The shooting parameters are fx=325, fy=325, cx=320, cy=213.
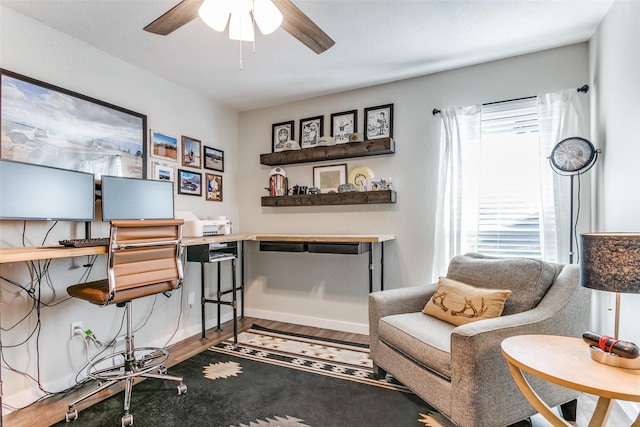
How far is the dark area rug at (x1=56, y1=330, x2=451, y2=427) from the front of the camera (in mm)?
1771

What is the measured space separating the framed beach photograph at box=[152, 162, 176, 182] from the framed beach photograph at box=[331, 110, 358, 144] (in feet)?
5.22

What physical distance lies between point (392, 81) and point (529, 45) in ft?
3.57

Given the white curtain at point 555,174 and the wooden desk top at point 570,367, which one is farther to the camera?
the white curtain at point 555,174

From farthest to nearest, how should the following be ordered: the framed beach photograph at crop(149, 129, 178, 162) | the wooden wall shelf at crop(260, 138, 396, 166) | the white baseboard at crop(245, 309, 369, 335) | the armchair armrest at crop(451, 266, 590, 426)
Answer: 1. the white baseboard at crop(245, 309, 369, 335)
2. the wooden wall shelf at crop(260, 138, 396, 166)
3. the framed beach photograph at crop(149, 129, 178, 162)
4. the armchair armrest at crop(451, 266, 590, 426)

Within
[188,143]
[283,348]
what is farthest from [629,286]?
[188,143]

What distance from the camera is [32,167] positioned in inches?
71.7

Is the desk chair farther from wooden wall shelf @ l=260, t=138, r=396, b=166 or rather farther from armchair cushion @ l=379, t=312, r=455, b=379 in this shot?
wooden wall shelf @ l=260, t=138, r=396, b=166

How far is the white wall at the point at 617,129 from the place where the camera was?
1.71 metres

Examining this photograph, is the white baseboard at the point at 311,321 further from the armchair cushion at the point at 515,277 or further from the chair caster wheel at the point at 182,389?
the chair caster wheel at the point at 182,389

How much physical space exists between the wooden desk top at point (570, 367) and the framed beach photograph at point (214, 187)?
2924 millimetres

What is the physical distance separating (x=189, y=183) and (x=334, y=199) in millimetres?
1430

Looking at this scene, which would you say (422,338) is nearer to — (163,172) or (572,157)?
(572,157)

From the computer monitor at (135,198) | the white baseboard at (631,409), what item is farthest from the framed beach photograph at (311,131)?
the white baseboard at (631,409)

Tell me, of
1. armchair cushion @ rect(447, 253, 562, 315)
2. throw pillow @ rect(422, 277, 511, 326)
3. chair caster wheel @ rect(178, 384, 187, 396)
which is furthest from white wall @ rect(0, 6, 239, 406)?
armchair cushion @ rect(447, 253, 562, 315)
